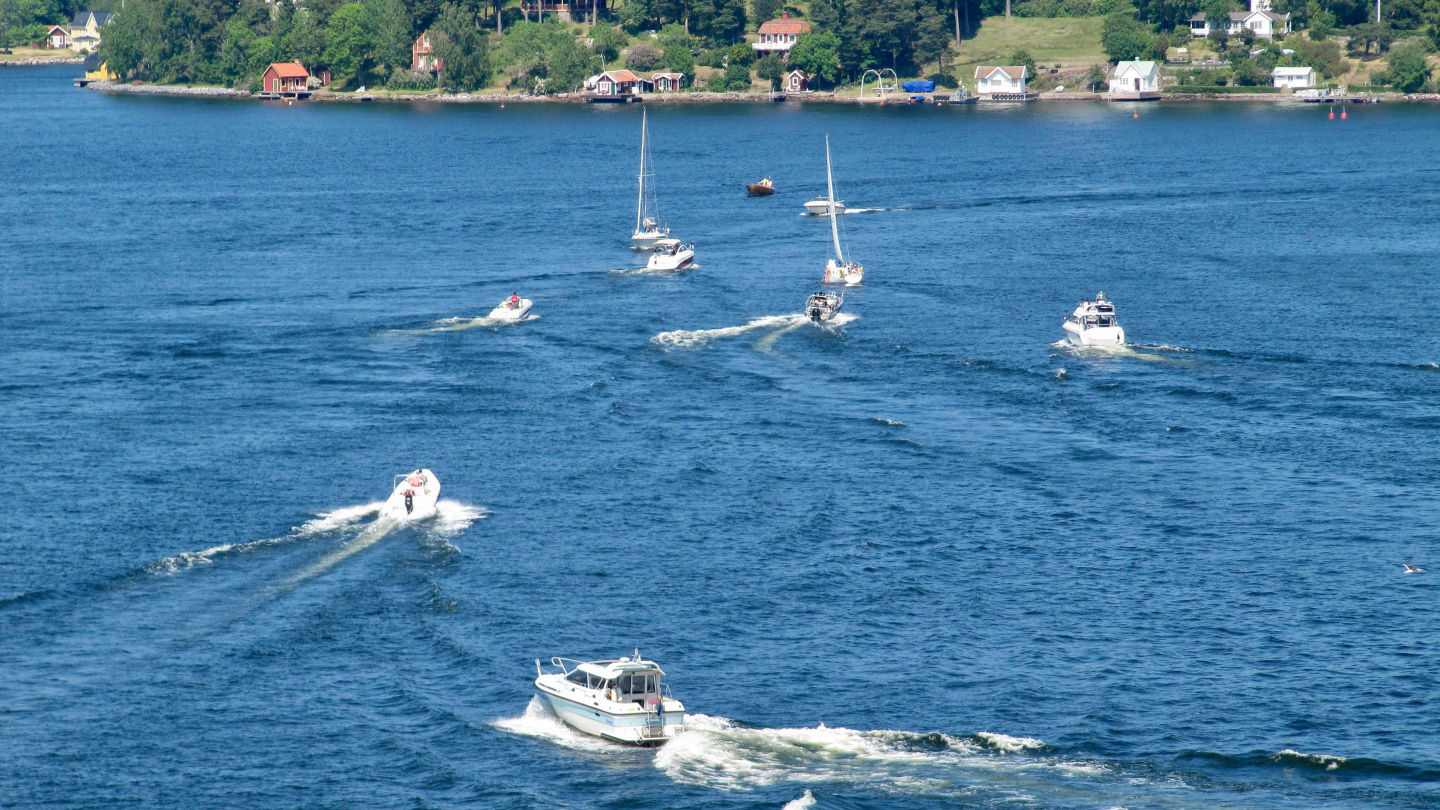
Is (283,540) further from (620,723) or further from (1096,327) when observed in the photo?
(1096,327)

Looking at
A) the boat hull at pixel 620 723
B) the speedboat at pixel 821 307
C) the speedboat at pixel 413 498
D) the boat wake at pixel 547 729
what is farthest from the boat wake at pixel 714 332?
the boat hull at pixel 620 723

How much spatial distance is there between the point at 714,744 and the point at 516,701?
1015 cm

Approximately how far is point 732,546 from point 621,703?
22315 millimetres

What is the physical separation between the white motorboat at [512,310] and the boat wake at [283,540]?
48.3 meters

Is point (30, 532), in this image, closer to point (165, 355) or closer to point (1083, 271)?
point (165, 355)

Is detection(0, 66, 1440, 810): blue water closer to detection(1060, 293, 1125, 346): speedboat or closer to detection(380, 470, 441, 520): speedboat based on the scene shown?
detection(380, 470, 441, 520): speedboat

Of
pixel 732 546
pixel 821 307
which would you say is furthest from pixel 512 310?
pixel 732 546

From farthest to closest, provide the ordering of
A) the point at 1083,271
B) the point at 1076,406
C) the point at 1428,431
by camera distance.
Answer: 1. the point at 1083,271
2. the point at 1076,406
3. the point at 1428,431

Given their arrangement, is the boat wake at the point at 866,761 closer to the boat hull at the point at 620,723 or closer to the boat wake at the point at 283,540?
the boat hull at the point at 620,723

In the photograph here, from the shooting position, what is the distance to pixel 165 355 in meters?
127

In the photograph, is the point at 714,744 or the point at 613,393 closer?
the point at 714,744

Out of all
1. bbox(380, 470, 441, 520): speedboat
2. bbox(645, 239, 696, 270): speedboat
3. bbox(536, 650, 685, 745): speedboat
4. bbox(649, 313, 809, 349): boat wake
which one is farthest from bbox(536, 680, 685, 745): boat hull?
bbox(645, 239, 696, 270): speedboat

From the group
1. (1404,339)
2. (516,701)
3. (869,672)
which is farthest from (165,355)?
(1404,339)

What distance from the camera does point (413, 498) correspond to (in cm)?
8981
